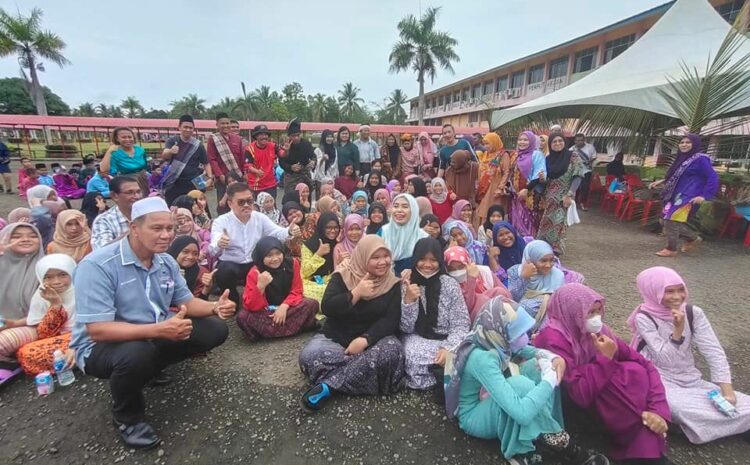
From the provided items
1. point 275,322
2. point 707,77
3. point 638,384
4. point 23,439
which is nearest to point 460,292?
point 638,384

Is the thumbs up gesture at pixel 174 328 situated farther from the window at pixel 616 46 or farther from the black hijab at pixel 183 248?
the window at pixel 616 46

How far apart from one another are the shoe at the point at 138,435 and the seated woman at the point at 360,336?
87cm

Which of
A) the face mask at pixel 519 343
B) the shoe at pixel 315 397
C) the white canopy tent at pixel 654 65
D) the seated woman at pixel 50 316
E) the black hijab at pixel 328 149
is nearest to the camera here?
the face mask at pixel 519 343

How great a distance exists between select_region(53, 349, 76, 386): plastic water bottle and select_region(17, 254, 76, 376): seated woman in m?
0.03

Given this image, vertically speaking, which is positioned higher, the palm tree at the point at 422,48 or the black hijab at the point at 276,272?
the palm tree at the point at 422,48

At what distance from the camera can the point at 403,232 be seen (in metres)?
3.86

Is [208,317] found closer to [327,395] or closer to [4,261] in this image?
[327,395]

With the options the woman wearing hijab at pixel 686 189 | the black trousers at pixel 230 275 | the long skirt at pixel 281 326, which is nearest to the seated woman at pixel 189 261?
the black trousers at pixel 230 275

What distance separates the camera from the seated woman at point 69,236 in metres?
3.21

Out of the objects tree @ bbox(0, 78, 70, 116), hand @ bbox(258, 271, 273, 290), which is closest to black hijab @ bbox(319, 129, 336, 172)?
hand @ bbox(258, 271, 273, 290)

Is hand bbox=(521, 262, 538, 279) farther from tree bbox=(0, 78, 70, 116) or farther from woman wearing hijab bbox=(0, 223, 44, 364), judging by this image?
tree bbox=(0, 78, 70, 116)

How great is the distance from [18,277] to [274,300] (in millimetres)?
1974

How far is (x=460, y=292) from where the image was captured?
2701mm

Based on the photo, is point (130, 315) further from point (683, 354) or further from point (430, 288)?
point (683, 354)
